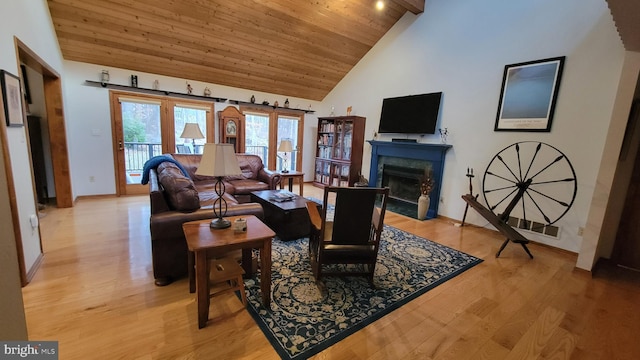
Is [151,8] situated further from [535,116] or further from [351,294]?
[535,116]

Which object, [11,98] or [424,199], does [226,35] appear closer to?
[11,98]

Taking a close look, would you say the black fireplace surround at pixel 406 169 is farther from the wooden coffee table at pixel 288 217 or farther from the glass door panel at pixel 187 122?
the glass door panel at pixel 187 122

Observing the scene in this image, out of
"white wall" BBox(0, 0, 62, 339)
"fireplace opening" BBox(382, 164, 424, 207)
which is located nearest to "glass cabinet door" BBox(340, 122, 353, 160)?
"fireplace opening" BBox(382, 164, 424, 207)

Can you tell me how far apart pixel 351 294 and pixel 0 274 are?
2035 mm

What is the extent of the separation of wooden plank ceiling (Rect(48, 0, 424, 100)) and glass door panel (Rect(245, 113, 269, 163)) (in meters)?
0.74

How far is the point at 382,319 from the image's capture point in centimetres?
193

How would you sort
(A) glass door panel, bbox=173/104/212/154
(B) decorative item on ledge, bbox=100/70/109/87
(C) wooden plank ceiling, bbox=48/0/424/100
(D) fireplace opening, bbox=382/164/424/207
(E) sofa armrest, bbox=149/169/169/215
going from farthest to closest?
(A) glass door panel, bbox=173/104/212/154 → (D) fireplace opening, bbox=382/164/424/207 → (B) decorative item on ledge, bbox=100/70/109/87 → (C) wooden plank ceiling, bbox=48/0/424/100 → (E) sofa armrest, bbox=149/169/169/215

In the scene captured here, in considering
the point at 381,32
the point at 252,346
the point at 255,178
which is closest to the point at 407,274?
the point at 252,346

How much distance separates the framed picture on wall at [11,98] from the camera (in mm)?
2107

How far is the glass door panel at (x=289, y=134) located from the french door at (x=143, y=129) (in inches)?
71.5

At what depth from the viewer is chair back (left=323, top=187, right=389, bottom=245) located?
2.07 m

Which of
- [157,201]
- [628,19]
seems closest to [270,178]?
[157,201]

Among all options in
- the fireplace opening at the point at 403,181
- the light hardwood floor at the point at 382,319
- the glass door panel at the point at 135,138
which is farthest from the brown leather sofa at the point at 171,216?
the fireplace opening at the point at 403,181

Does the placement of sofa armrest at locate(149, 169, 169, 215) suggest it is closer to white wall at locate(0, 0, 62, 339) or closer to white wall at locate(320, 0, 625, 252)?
white wall at locate(0, 0, 62, 339)
